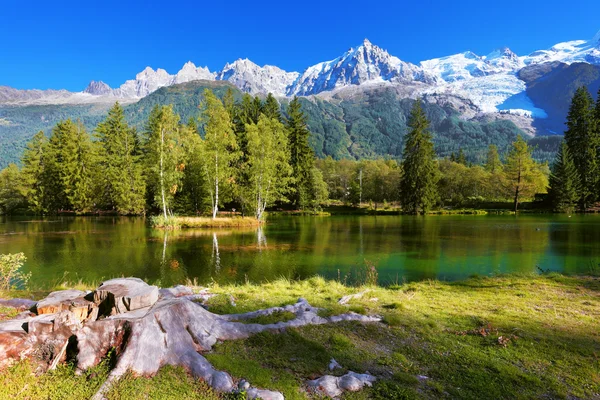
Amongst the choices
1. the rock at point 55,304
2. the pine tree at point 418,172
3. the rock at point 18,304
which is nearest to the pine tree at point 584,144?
the pine tree at point 418,172

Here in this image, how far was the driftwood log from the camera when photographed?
4.79m

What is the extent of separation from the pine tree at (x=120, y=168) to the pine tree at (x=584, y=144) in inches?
3087

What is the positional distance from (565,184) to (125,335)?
70.8m

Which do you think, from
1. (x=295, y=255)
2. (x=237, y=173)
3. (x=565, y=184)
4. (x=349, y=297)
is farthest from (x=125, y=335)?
(x=565, y=184)

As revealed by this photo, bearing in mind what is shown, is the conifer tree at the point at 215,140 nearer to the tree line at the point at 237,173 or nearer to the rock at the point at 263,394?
the tree line at the point at 237,173

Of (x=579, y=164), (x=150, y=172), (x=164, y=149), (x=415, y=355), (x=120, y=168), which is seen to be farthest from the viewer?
(x=579, y=164)

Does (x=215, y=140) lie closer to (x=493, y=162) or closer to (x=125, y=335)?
(x=125, y=335)

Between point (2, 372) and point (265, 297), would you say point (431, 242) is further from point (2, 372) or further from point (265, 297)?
point (2, 372)

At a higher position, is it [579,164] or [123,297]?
[579,164]

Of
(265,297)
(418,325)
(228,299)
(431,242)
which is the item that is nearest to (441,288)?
(418,325)

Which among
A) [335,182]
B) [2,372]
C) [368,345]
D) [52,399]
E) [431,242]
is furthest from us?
[335,182]

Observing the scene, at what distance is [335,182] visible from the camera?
92.4 m

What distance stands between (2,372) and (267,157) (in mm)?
40265

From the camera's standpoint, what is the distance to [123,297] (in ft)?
18.8
